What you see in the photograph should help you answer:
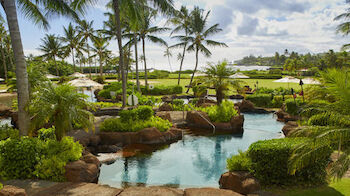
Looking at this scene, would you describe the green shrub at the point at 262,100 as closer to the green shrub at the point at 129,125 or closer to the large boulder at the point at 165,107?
the large boulder at the point at 165,107

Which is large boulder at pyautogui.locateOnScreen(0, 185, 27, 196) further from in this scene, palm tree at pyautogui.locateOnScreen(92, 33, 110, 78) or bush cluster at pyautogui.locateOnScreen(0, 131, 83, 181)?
palm tree at pyautogui.locateOnScreen(92, 33, 110, 78)

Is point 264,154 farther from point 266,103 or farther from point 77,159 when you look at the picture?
point 266,103

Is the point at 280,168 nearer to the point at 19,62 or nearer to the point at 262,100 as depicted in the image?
the point at 19,62

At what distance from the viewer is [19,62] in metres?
7.86

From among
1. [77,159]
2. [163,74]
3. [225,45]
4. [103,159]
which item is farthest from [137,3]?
[163,74]

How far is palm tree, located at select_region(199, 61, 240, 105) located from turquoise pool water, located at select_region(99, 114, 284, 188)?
3563 mm

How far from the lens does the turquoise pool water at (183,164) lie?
25.3 feet

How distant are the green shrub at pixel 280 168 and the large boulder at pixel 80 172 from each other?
14.2ft

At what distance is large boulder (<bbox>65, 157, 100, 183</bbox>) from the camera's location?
21.7 ft

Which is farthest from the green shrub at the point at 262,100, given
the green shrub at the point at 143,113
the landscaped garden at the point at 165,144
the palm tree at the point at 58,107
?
the palm tree at the point at 58,107

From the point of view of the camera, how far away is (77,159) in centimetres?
720

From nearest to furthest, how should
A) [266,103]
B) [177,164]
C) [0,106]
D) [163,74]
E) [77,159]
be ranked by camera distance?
[77,159]
[177,164]
[0,106]
[266,103]
[163,74]

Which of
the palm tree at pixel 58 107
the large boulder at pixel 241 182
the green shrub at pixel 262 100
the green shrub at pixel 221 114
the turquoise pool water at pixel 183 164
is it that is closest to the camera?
the large boulder at pixel 241 182

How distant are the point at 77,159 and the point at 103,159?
6.93 feet
